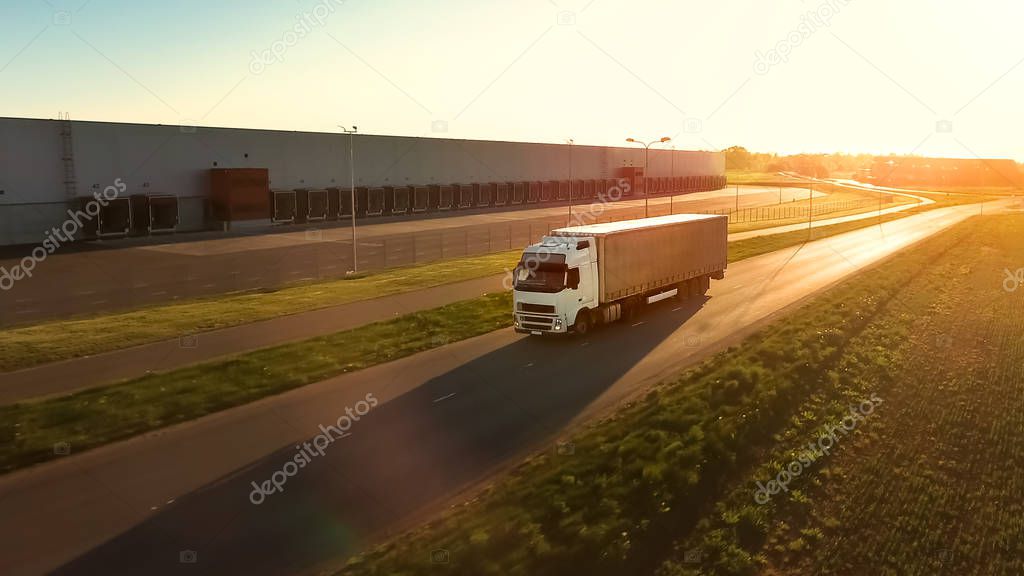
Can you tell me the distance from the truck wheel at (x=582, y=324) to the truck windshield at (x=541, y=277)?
138cm

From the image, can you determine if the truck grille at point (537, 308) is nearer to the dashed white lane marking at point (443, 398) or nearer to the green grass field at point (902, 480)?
the dashed white lane marking at point (443, 398)

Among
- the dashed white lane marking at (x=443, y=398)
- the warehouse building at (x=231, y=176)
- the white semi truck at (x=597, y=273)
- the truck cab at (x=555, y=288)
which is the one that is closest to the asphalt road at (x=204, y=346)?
the truck cab at (x=555, y=288)

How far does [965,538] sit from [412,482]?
9192mm

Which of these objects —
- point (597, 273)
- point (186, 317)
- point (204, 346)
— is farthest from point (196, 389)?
point (597, 273)

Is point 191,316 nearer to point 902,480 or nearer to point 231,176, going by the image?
point 902,480

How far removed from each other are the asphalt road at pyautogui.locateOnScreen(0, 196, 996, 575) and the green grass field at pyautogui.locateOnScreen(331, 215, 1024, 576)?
1.21 meters

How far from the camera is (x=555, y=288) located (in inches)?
988

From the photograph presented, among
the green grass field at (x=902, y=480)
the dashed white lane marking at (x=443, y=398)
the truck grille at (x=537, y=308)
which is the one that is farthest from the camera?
the truck grille at (x=537, y=308)

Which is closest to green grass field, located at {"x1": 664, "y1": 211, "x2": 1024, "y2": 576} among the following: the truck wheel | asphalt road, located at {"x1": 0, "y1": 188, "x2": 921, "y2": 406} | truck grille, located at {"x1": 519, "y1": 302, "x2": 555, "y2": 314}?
the truck wheel

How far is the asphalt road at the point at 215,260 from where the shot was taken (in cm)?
3353

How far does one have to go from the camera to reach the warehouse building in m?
52.9

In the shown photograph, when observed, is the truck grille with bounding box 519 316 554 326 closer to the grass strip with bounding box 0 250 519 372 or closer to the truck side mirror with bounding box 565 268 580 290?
the truck side mirror with bounding box 565 268 580 290

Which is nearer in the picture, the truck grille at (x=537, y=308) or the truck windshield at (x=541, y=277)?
the truck grille at (x=537, y=308)

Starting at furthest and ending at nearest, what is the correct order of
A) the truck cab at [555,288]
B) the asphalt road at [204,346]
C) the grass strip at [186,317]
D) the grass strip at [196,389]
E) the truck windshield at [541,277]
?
the truck windshield at [541,277] → the truck cab at [555,288] → the grass strip at [186,317] → the asphalt road at [204,346] → the grass strip at [196,389]
